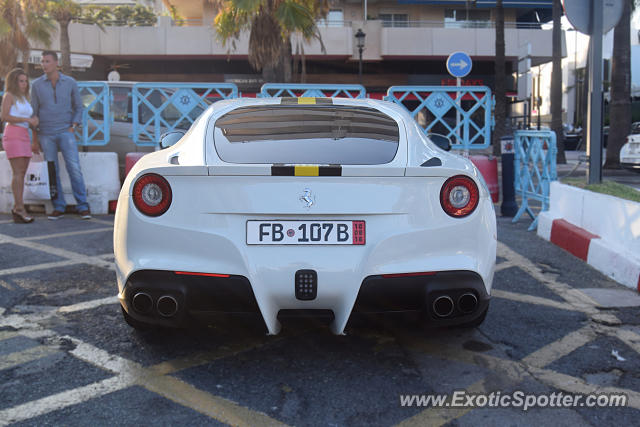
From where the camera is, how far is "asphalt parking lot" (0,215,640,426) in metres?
2.61

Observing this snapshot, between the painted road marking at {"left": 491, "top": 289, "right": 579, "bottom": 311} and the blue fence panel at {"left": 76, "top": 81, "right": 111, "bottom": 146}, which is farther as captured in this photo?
the blue fence panel at {"left": 76, "top": 81, "right": 111, "bottom": 146}

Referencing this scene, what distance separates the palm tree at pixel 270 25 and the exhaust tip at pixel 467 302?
12.0 metres

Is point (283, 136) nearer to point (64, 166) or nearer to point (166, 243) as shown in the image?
point (166, 243)

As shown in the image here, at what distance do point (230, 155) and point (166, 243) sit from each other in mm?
569

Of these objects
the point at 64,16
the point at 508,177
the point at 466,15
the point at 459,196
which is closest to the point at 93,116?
the point at 508,177

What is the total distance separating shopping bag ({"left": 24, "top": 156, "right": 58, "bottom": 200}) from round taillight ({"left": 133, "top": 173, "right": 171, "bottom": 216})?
5.80 m

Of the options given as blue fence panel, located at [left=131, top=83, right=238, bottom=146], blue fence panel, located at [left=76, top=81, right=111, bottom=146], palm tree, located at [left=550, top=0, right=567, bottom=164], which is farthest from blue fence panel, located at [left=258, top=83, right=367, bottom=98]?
palm tree, located at [left=550, top=0, right=567, bottom=164]

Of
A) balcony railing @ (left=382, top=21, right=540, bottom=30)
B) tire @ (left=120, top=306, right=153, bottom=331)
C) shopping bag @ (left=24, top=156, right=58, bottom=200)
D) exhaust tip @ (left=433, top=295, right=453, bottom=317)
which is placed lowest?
tire @ (left=120, top=306, right=153, bottom=331)

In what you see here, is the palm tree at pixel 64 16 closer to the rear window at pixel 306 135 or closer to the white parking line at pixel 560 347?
the rear window at pixel 306 135

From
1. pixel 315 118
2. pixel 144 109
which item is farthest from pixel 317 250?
pixel 144 109

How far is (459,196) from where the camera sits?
3.05m

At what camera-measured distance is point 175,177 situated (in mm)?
2996

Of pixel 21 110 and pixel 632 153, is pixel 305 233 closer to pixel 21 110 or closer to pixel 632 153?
pixel 21 110

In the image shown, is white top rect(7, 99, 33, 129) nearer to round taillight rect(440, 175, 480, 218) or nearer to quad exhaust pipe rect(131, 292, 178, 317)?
quad exhaust pipe rect(131, 292, 178, 317)
